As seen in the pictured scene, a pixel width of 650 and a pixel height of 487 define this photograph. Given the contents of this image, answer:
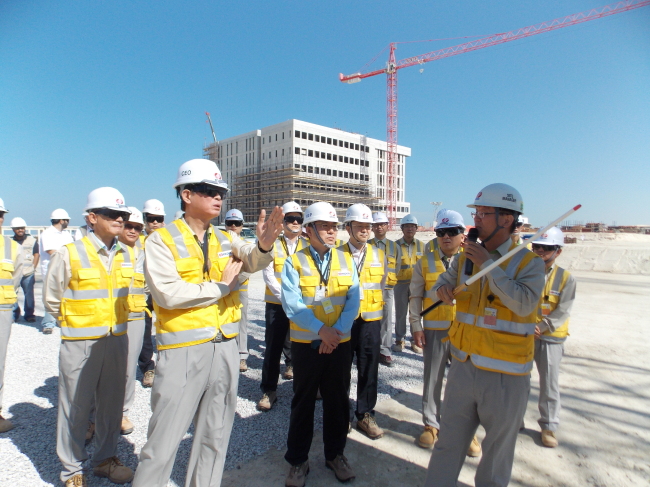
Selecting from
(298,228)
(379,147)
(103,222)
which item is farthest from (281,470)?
(379,147)

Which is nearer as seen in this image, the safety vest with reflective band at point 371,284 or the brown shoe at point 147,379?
the safety vest with reflective band at point 371,284

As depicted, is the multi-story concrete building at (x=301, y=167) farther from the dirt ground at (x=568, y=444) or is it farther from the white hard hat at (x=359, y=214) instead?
the white hard hat at (x=359, y=214)

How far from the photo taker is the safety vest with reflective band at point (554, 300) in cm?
396

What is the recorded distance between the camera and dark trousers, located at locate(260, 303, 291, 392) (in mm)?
4586

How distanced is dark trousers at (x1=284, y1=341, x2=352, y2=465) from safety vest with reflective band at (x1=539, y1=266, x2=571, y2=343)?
243 cm

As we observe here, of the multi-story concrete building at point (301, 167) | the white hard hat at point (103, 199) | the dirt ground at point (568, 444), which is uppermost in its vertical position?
the multi-story concrete building at point (301, 167)

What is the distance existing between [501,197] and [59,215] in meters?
9.99

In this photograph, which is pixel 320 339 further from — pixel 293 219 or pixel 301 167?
pixel 301 167

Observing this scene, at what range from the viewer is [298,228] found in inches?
224

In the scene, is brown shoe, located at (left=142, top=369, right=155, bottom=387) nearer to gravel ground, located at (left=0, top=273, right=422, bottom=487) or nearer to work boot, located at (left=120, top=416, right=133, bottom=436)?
gravel ground, located at (left=0, top=273, right=422, bottom=487)

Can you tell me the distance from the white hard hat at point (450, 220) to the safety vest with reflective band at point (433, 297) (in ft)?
1.24

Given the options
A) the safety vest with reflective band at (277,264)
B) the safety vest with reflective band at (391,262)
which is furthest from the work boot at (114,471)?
the safety vest with reflective band at (391,262)

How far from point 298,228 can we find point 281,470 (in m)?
3.42

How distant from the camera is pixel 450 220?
13.9 ft
